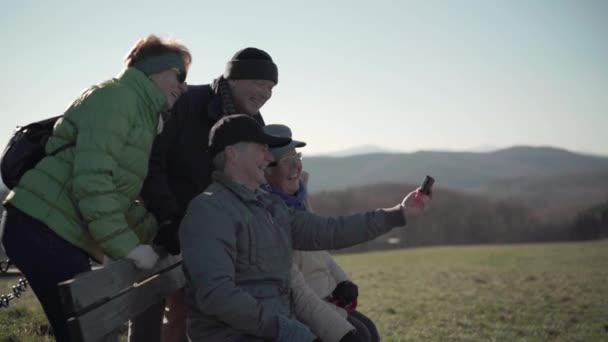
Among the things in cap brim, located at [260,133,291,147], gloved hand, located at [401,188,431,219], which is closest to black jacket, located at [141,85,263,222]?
cap brim, located at [260,133,291,147]

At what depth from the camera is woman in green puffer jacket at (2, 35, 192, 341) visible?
10.4 feet

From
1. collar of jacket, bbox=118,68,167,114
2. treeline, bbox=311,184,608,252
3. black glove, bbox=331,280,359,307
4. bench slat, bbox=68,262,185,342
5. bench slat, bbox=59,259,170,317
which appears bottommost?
treeline, bbox=311,184,608,252

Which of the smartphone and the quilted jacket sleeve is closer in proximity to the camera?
the quilted jacket sleeve

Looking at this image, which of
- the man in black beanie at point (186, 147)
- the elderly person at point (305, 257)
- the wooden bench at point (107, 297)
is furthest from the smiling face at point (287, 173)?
the wooden bench at point (107, 297)

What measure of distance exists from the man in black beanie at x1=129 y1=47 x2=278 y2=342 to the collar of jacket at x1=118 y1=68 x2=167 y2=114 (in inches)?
25.3

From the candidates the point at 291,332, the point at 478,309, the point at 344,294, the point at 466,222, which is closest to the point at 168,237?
the point at 291,332

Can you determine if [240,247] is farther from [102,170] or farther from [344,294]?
[344,294]

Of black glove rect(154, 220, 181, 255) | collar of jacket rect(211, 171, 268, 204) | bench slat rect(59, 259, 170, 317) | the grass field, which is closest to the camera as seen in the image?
bench slat rect(59, 259, 170, 317)

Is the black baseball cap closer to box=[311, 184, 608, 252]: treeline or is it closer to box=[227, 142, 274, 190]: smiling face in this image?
box=[227, 142, 274, 190]: smiling face

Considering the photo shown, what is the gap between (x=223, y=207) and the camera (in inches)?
130

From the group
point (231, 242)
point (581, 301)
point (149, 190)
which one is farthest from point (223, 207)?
point (581, 301)

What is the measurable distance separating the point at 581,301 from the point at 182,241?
11005mm

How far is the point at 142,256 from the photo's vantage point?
10.6 feet

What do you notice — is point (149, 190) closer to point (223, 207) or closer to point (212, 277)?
point (223, 207)
